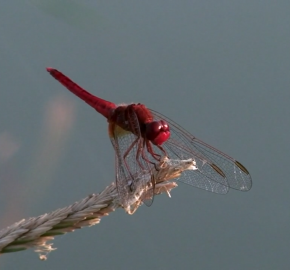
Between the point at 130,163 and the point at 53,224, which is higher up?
the point at 130,163

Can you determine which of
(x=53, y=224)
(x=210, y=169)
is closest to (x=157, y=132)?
(x=210, y=169)

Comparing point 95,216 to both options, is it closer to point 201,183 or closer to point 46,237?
point 46,237

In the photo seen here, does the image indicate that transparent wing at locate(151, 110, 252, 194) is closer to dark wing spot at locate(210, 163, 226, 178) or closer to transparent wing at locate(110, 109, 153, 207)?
dark wing spot at locate(210, 163, 226, 178)

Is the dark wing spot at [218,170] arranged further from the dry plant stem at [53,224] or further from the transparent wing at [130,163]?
the dry plant stem at [53,224]

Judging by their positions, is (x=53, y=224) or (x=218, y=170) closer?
(x=53, y=224)

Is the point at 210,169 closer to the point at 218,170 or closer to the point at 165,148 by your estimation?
the point at 218,170

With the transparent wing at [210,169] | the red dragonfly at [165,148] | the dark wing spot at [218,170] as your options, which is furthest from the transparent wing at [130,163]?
the dark wing spot at [218,170]

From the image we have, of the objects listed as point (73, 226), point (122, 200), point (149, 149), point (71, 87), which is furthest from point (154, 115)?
point (73, 226)
